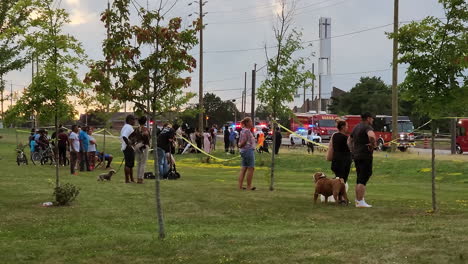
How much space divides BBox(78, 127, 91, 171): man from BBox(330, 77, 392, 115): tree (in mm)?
68292

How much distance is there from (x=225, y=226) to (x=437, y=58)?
4663 mm

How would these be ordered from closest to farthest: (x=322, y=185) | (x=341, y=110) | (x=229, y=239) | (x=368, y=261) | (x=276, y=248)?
(x=368, y=261), (x=276, y=248), (x=229, y=239), (x=322, y=185), (x=341, y=110)

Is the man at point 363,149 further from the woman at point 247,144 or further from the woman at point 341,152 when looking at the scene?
the woman at point 247,144

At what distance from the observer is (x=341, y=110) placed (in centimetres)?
9219

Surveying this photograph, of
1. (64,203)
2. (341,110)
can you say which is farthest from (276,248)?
(341,110)

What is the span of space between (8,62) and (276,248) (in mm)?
17068

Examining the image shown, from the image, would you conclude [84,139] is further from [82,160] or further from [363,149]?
[363,149]

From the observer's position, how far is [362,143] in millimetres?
11383

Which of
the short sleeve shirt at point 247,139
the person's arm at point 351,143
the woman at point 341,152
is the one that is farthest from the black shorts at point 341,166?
the short sleeve shirt at point 247,139

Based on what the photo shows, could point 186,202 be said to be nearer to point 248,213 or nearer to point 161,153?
point 248,213

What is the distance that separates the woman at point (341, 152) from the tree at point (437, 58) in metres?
1.90

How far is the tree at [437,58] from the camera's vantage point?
408 inches

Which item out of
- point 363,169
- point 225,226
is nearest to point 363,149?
point 363,169

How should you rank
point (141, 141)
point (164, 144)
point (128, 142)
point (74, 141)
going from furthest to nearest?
point (74, 141) < point (164, 144) < point (141, 141) < point (128, 142)
